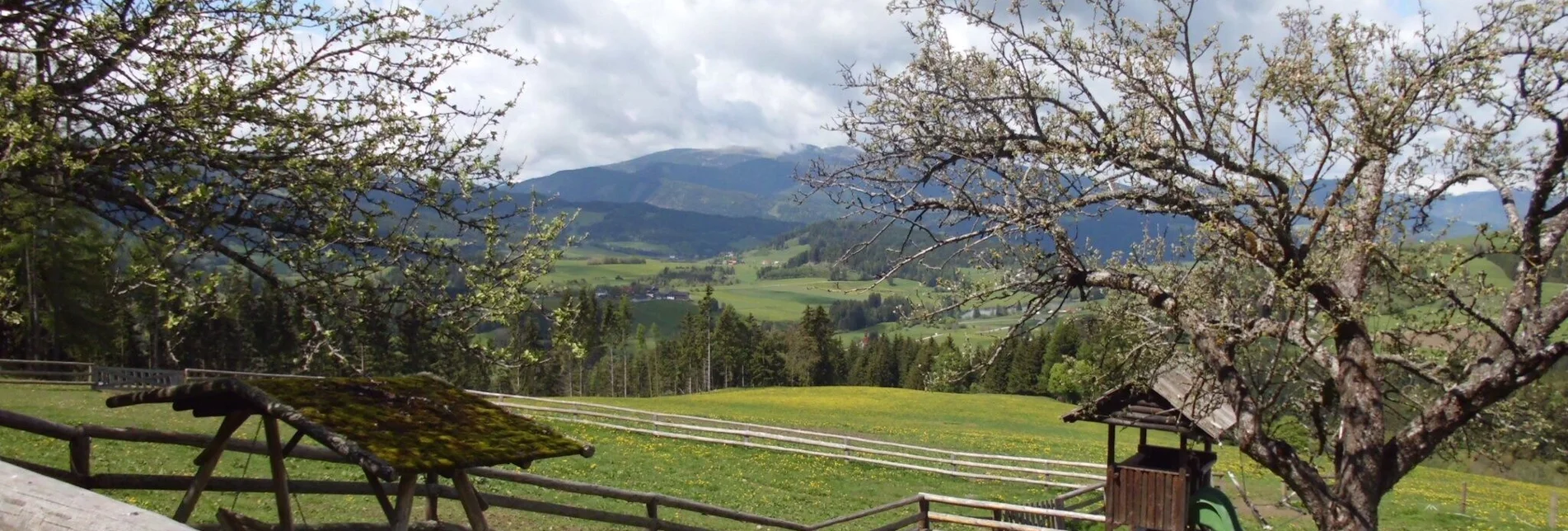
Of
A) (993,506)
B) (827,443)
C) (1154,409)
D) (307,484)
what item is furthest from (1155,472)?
(827,443)

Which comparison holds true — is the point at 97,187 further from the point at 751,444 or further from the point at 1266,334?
the point at 751,444

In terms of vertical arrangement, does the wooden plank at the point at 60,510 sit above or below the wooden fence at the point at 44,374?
above

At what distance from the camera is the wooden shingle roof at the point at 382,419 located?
625cm

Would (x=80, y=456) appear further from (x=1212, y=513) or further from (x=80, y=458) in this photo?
(x=1212, y=513)

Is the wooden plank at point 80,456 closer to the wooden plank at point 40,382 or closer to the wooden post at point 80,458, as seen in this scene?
the wooden post at point 80,458

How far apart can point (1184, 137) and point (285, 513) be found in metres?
7.68

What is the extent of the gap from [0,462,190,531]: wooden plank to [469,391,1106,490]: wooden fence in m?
25.9

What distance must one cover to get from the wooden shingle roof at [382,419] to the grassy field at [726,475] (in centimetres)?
550

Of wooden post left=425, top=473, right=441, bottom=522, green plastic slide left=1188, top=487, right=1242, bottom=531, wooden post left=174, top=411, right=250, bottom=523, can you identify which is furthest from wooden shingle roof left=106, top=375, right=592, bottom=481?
green plastic slide left=1188, top=487, right=1242, bottom=531

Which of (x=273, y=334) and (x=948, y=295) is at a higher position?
(x=948, y=295)

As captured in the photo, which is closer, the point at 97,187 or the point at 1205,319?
the point at 97,187

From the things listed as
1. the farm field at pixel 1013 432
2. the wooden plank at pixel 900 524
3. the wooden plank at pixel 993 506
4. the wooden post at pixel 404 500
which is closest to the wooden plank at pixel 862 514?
the wooden plank at pixel 900 524

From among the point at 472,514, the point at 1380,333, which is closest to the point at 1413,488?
the point at 1380,333

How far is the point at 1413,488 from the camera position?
109 ft
